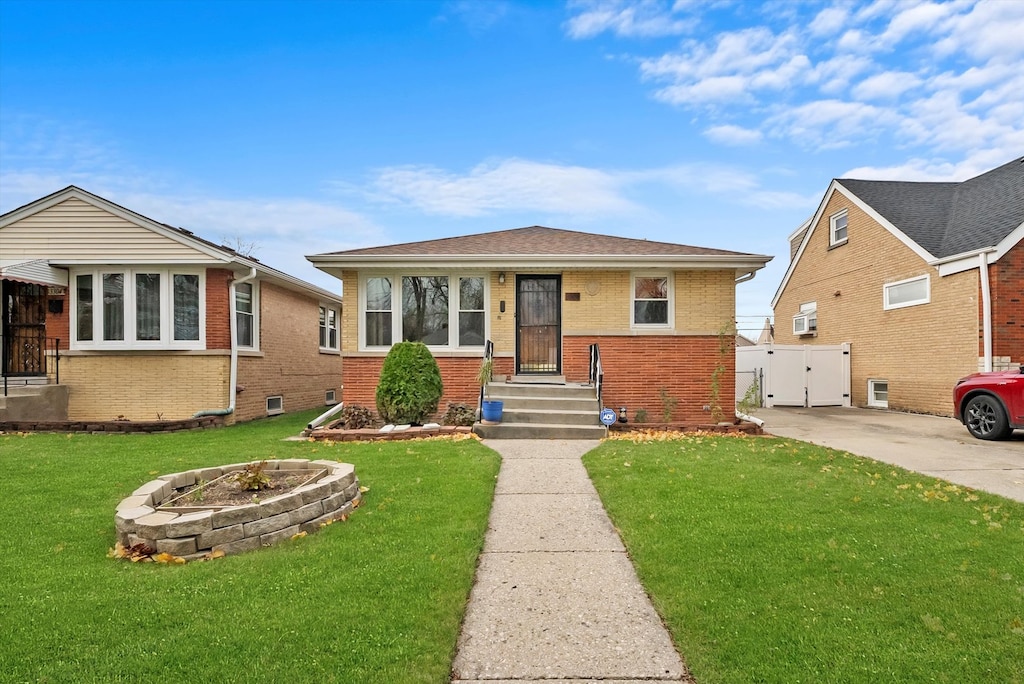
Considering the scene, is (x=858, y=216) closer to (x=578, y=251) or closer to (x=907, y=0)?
(x=907, y=0)

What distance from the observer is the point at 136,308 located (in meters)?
11.3

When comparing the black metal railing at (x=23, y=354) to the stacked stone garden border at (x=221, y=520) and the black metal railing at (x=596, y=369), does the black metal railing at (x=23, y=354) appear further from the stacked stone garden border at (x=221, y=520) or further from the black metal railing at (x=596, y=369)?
the black metal railing at (x=596, y=369)

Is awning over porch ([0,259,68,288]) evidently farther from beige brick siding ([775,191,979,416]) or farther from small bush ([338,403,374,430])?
beige brick siding ([775,191,979,416])

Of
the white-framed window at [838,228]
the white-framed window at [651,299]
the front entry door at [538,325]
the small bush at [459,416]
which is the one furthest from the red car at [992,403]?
the small bush at [459,416]

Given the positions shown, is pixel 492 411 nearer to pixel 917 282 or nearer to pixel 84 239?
pixel 84 239

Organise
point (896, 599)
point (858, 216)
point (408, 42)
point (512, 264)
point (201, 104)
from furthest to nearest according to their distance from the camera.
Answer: point (858, 216) → point (201, 104) → point (408, 42) → point (512, 264) → point (896, 599)

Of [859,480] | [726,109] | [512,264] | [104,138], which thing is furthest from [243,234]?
[859,480]

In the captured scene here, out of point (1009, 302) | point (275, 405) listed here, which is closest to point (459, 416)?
point (275, 405)

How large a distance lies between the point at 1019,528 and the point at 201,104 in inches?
707

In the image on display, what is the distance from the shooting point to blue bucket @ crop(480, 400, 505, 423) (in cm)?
932

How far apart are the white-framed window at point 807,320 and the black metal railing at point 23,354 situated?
825 inches

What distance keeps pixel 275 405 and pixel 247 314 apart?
8.28 ft

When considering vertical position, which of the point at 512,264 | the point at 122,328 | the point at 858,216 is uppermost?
the point at 858,216

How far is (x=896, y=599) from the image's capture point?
304 centimetres
